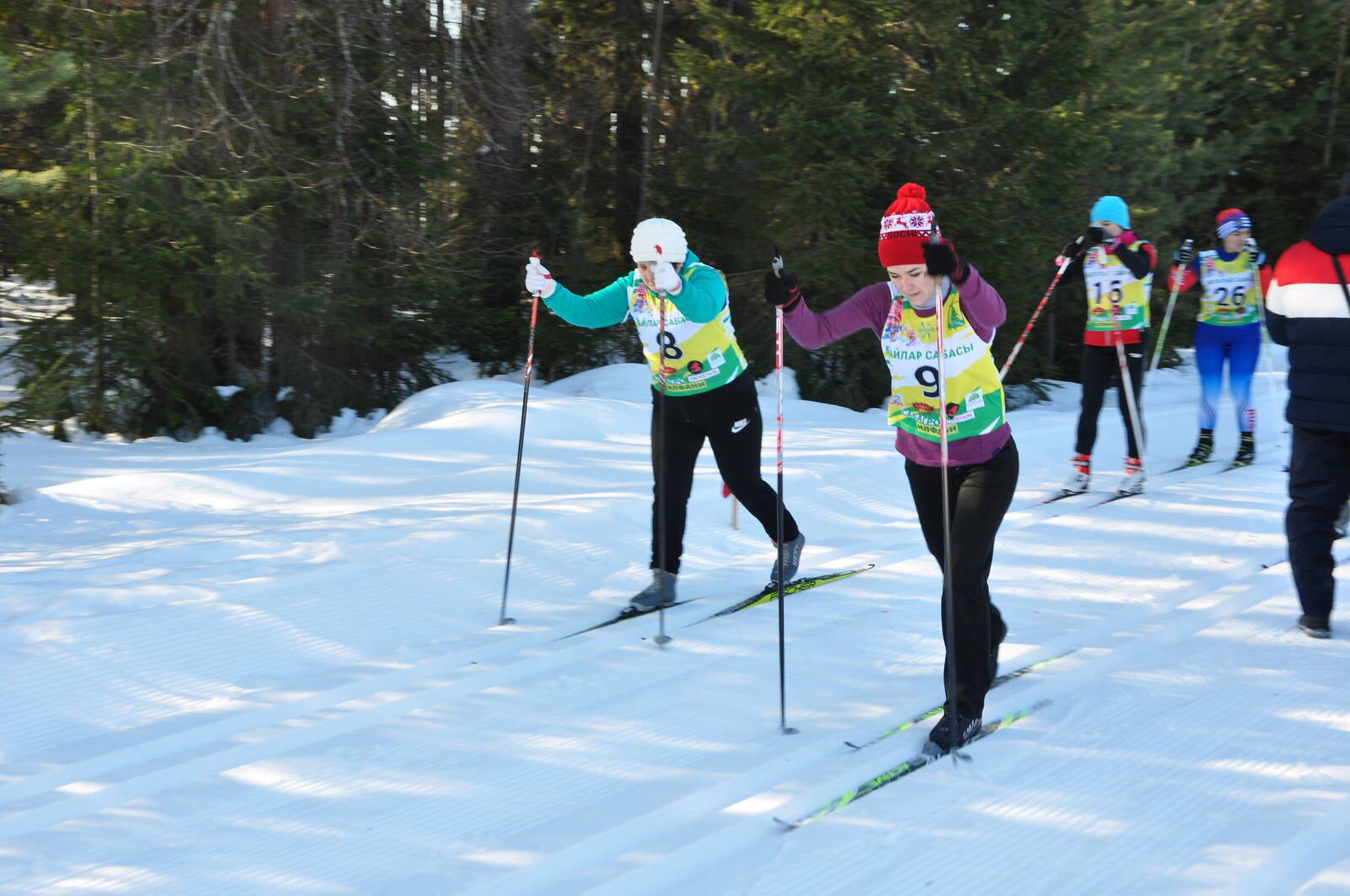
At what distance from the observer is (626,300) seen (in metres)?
5.11

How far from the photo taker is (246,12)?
10078mm

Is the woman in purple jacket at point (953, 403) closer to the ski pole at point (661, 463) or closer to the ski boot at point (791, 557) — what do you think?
the ski pole at point (661, 463)

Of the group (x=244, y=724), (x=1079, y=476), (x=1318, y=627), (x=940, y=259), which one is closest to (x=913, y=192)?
(x=940, y=259)

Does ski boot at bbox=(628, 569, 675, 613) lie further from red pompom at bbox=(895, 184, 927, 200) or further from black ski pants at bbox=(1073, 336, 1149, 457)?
black ski pants at bbox=(1073, 336, 1149, 457)

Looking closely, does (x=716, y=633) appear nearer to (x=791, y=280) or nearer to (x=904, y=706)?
(x=904, y=706)

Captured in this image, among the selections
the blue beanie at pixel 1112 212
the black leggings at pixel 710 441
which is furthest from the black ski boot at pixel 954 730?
the blue beanie at pixel 1112 212

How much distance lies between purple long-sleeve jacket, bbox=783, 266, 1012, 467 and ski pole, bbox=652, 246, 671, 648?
99cm

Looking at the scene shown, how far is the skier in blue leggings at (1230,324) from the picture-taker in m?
8.09

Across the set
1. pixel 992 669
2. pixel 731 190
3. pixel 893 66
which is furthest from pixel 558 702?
pixel 731 190

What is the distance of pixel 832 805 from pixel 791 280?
1702 millimetres

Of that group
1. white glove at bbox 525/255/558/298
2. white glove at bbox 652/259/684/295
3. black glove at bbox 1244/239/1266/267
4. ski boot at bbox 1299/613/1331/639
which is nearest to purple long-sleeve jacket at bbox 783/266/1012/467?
white glove at bbox 652/259/684/295

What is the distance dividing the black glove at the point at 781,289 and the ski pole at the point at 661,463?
0.98 m

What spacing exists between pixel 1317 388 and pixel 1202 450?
167 inches

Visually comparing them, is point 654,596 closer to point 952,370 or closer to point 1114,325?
point 952,370
